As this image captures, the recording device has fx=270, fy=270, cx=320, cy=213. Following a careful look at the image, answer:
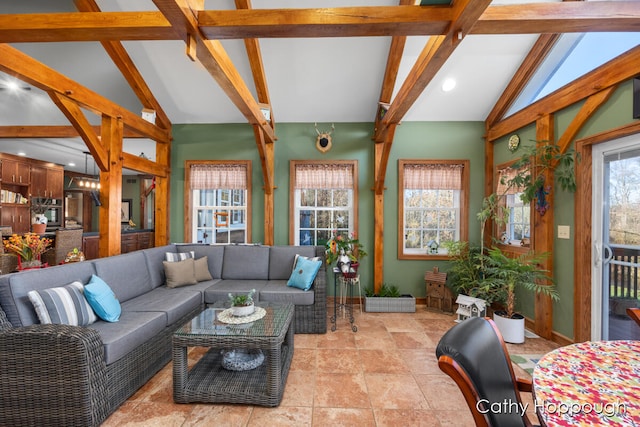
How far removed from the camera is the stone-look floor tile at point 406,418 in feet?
5.69

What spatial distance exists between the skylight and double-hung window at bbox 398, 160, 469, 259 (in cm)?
120

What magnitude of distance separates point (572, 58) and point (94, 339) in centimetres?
474

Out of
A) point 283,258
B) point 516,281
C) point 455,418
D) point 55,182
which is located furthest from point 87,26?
point 55,182

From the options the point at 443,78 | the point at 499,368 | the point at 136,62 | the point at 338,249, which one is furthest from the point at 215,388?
the point at 443,78

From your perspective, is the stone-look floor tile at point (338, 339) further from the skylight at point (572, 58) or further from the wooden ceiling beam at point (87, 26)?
the skylight at point (572, 58)

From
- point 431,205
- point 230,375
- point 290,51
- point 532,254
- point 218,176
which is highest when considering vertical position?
point 290,51

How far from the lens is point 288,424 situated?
1.72m

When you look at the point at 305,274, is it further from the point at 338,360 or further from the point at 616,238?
the point at 616,238

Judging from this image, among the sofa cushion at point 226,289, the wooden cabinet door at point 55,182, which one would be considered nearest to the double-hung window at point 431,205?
the sofa cushion at point 226,289

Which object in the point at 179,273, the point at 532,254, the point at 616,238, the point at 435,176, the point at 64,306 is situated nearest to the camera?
the point at 64,306

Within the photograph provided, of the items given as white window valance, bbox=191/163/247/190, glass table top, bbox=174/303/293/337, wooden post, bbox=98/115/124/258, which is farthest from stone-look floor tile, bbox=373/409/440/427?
white window valance, bbox=191/163/247/190

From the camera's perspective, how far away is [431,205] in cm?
420

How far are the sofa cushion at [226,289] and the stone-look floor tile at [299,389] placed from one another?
1.04 m

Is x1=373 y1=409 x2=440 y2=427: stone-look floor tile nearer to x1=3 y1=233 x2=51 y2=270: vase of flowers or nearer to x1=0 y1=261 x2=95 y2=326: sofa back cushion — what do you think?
x1=0 y1=261 x2=95 y2=326: sofa back cushion
